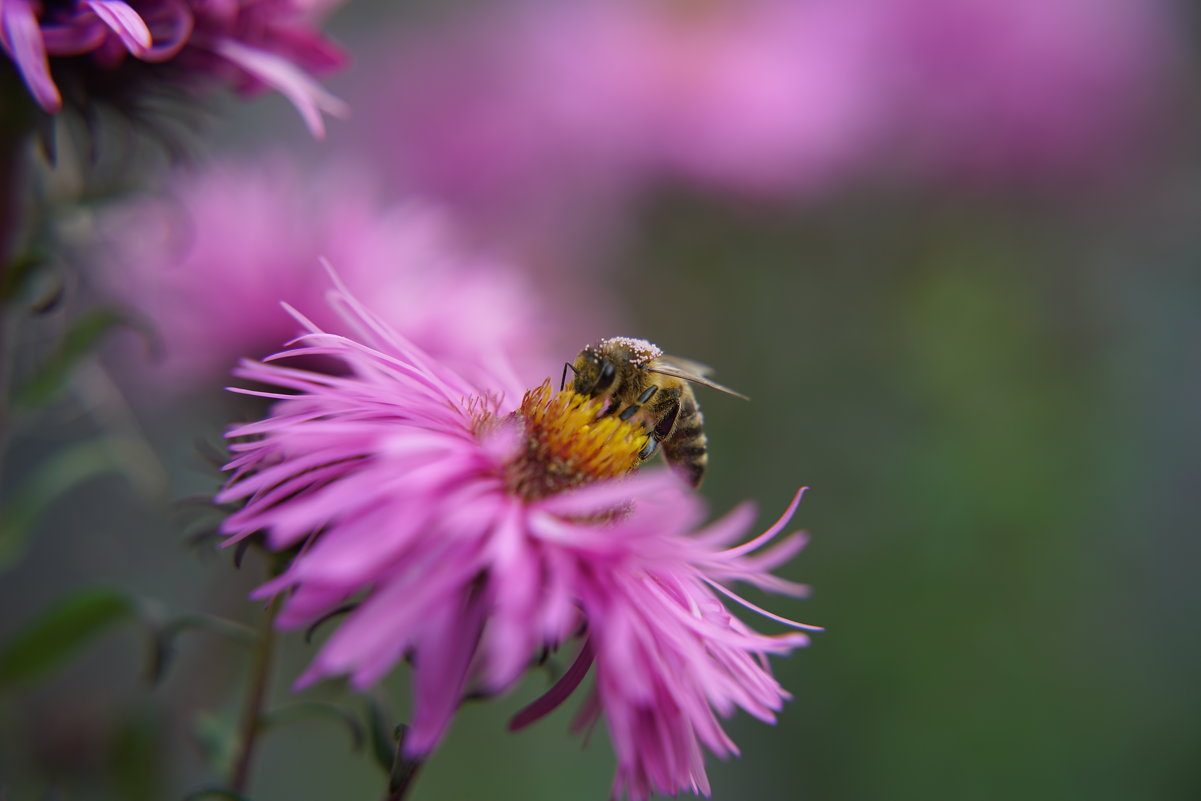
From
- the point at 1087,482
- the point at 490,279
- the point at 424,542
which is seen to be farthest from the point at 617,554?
the point at 1087,482

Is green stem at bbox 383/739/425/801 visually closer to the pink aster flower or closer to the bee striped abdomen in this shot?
the pink aster flower

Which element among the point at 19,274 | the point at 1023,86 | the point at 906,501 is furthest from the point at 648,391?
the point at 1023,86

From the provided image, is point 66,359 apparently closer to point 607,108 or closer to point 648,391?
point 648,391

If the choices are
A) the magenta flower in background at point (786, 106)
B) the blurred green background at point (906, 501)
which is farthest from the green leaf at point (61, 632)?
the magenta flower in background at point (786, 106)

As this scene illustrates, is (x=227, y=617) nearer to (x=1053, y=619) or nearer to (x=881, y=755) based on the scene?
(x=881, y=755)

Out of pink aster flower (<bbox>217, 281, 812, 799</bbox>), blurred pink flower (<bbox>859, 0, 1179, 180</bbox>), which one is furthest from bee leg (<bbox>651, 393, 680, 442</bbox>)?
blurred pink flower (<bbox>859, 0, 1179, 180</bbox>)
